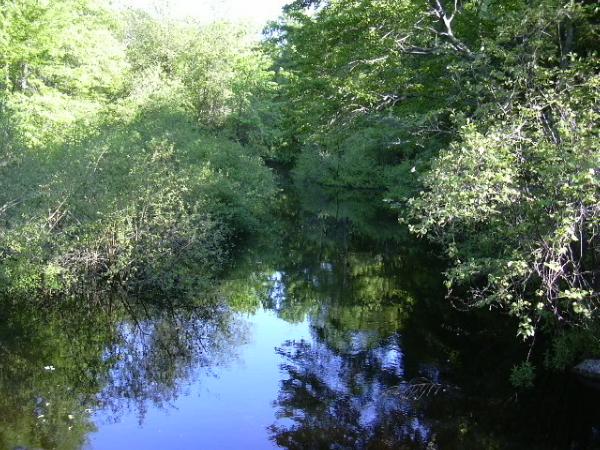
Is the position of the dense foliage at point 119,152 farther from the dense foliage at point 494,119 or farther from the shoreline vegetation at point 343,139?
the dense foliage at point 494,119

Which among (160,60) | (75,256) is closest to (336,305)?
(75,256)

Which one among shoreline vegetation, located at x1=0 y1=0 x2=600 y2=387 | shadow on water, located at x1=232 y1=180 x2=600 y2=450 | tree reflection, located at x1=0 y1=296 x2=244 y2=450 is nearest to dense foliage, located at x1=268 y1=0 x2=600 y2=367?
shoreline vegetation, located at x1=0 y1=0 x2=600 y2=387

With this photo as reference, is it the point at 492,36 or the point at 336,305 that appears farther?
the point at 336,305

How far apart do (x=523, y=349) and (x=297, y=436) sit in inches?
238

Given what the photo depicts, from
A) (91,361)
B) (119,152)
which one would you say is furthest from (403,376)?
(119,152)

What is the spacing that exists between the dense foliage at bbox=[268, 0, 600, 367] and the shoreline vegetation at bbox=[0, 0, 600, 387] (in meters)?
0.05

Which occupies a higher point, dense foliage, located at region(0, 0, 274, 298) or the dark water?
dense foliage, located at region(0, 0, 274, 298)

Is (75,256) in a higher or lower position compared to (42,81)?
lower

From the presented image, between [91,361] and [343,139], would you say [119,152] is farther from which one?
[343,139]

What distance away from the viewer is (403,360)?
12.1 metres

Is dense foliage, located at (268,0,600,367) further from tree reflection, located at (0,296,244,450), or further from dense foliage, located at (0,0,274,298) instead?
tree reflection, located at (0,296,244,450)

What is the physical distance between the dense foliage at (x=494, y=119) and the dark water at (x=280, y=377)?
142 centimetres

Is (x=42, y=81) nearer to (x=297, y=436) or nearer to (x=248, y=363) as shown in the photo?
(x=248, y=363)

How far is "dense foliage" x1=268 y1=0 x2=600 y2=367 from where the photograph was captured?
8227 millimetres
